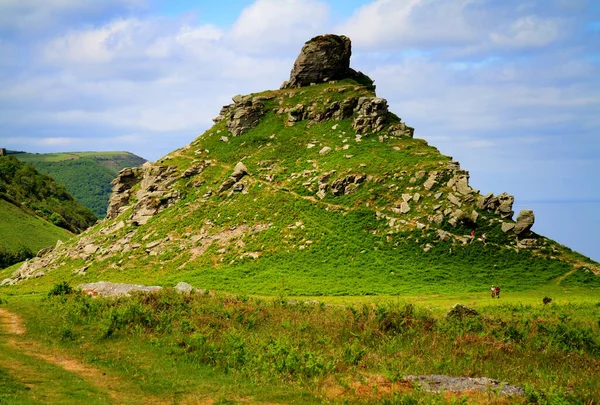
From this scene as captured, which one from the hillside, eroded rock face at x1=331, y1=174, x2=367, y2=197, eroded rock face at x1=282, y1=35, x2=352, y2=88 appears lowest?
the hillside

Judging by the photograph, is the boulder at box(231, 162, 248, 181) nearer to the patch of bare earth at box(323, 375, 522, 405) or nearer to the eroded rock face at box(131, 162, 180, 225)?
the eroded rock face at box(131, 162, 180, 225)

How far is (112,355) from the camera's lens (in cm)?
2491

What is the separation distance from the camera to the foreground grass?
64.2 feet

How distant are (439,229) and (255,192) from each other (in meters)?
29.8

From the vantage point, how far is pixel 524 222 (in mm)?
55781

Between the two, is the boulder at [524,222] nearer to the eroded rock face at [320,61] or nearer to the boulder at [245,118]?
the eroded rock face at [320,61]

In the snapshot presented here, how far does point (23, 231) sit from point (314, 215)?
11272cm

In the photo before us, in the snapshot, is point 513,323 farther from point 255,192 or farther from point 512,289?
point 255,192

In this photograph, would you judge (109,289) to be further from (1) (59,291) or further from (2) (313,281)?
(2) (313,281)

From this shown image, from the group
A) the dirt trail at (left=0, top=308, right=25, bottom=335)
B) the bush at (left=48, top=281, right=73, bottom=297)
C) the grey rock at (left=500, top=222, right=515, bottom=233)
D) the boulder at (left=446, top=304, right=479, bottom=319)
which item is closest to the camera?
the dirt trail at (left=0, top=308, right=25, bottom=335)

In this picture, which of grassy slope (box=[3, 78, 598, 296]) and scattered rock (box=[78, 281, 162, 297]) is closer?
scattered rock (box=[78, 281, 162, 297])

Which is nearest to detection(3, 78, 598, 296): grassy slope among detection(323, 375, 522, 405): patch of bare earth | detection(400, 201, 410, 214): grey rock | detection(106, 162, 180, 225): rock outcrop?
detection(400, 201, 410, 214): grey rock

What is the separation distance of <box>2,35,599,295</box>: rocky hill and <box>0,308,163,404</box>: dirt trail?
2543 centimetres

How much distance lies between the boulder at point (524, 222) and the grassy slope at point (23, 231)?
4994 inches
